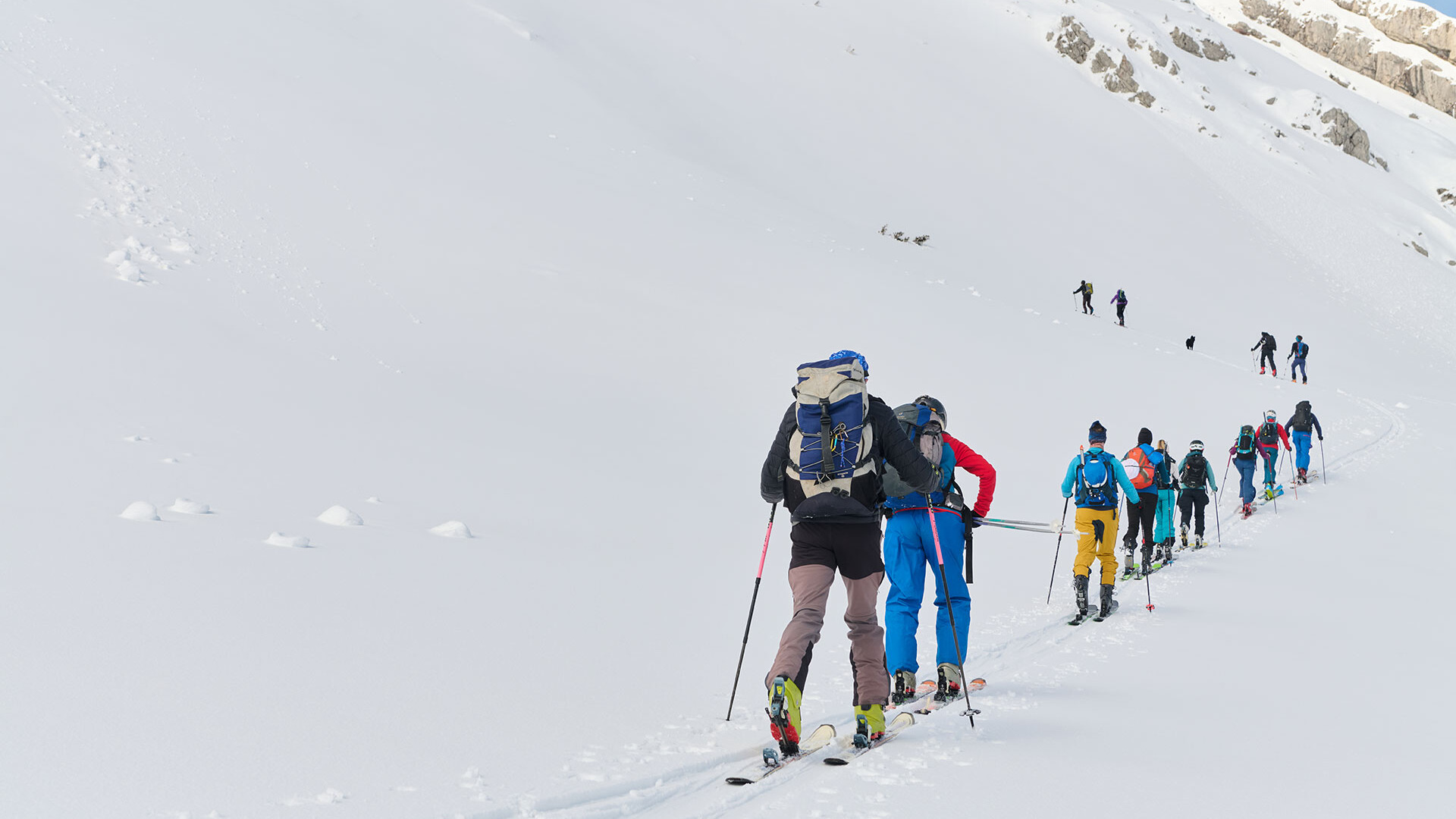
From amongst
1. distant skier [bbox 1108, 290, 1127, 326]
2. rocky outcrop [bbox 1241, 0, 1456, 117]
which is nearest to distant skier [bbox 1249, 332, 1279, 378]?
distant skier [bbox 1108, 290, 1127, 326]

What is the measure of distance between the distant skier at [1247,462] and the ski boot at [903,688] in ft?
35.4

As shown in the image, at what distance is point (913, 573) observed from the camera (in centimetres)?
617

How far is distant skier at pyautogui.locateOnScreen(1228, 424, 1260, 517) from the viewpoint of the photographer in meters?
14.8

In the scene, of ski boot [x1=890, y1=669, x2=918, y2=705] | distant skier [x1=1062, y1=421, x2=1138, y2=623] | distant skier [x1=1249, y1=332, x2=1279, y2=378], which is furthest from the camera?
distant skier [x1=1249, y1=332, x2=1279, y2=378]

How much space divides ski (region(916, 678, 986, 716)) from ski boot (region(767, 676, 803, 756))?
4.48 feet

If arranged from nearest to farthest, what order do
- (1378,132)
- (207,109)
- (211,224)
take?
(211,224) < (207,109) < (1378,132)

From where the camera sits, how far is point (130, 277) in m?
11.9

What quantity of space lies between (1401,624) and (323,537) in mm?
8769

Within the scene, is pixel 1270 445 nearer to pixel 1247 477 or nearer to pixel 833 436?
pixel 1247 477

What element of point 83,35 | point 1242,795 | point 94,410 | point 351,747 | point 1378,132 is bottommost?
point 1242,795

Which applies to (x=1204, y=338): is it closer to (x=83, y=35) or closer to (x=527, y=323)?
(x=527, y=323)

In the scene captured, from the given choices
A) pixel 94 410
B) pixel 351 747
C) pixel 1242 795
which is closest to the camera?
pixel 351 747

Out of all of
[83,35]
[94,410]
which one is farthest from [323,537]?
[83,35]

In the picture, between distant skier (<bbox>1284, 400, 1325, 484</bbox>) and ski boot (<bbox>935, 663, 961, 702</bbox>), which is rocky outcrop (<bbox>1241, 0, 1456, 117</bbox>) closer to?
distant skier (<bbox>1284, 400, 1325, 484</bbox>)
